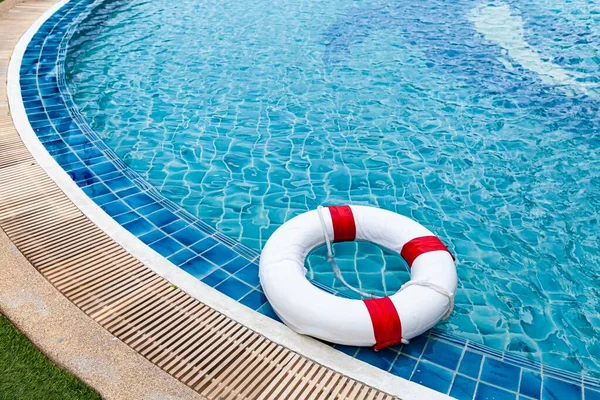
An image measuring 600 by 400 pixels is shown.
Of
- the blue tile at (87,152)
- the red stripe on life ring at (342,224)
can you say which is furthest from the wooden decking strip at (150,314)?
the red stripe on life ring at (342,224)

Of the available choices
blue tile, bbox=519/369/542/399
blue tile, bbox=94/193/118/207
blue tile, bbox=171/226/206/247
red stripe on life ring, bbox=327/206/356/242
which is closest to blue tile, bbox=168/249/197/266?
blue tile, bbox=171/226/206/247

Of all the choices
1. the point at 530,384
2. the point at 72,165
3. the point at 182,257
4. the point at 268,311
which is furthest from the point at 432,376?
the point at 72,165

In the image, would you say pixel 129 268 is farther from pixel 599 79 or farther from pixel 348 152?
pixel 599 79

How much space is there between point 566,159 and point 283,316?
385 centimetres

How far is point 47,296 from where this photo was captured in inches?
136

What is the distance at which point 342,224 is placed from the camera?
4012mm

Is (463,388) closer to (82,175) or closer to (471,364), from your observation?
(471,364)

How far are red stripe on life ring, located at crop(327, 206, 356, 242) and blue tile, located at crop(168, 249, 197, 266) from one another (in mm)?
1110

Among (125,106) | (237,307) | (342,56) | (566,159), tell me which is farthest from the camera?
(342,56)

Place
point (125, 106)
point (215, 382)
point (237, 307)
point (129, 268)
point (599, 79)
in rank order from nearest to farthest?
point (215, 382) → point (237, 307) → point (129, 268) → point (125, 106) → point (599, 79)

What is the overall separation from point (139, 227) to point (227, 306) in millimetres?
1293

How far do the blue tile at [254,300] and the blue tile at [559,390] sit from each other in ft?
5.94

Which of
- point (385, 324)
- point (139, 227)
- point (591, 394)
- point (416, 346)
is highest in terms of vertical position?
point (385, 324)

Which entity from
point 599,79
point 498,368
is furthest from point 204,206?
point 599,79
